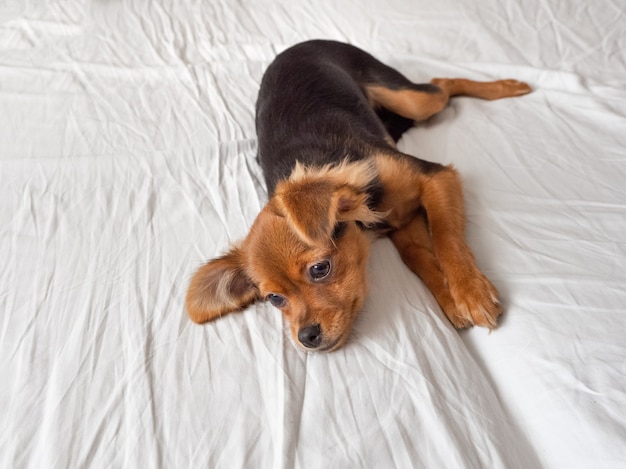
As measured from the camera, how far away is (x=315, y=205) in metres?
1.38

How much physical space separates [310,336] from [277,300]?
23 cm

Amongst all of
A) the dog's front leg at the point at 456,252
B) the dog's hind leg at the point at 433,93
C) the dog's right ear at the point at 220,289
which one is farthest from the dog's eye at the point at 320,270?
the dog's hind leg at the point at 433,93

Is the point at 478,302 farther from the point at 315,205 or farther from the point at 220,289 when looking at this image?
the point at 220,289

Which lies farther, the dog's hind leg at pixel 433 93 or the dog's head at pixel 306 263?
the dog's hind leg at pixel 433 93

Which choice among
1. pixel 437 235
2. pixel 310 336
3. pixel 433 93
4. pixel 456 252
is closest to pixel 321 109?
pixel 433 93

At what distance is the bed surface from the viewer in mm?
1140

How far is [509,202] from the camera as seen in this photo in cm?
162

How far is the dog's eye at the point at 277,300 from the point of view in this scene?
4.94ft

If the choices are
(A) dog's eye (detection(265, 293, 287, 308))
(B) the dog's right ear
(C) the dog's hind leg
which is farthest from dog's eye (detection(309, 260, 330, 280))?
(C) the dog's hind leg

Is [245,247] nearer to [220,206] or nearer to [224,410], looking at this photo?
[220,206]

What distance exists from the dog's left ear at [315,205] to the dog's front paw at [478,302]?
1.32 feet

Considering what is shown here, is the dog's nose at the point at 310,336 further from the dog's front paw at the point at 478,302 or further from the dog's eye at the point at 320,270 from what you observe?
the dog's front paw at the point at 478,302

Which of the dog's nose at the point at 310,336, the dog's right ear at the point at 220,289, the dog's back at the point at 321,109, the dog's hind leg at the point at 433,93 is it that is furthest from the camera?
the dog's hind leg at the point at 433,93

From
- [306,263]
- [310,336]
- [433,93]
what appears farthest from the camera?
[433,93]
